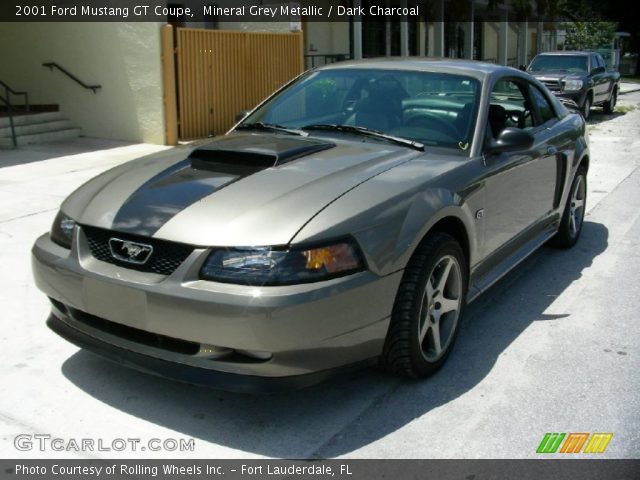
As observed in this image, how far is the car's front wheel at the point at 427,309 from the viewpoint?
11.3 feet

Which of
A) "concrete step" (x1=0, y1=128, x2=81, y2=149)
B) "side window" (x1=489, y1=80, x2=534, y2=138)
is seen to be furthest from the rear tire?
"side window" (x1=489, y1=80, x2=534, y2=138)

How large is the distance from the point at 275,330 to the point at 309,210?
570mm

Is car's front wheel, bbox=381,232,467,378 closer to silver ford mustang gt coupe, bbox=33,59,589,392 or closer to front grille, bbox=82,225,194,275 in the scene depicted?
silver ford mustang gt coupe, bbox=33,59,589,392

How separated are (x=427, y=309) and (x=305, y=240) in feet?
3.07

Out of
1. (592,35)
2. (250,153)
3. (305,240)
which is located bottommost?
(305,240)

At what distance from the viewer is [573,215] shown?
6250 millimetres

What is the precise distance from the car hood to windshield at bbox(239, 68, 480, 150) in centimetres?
31

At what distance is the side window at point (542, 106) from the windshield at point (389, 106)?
3.89ft

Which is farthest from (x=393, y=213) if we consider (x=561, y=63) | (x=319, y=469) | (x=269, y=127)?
(x=561, y=63)

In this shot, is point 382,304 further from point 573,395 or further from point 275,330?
point 573,395

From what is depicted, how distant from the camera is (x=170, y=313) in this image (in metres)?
3.02

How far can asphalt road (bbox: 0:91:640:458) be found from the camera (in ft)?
10.5

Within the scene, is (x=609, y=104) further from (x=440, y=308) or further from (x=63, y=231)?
(x=63, y=231)

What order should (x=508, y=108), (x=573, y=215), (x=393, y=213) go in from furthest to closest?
(x=573, y=215)
(x=508, y=108)
(x=393, y=213)
